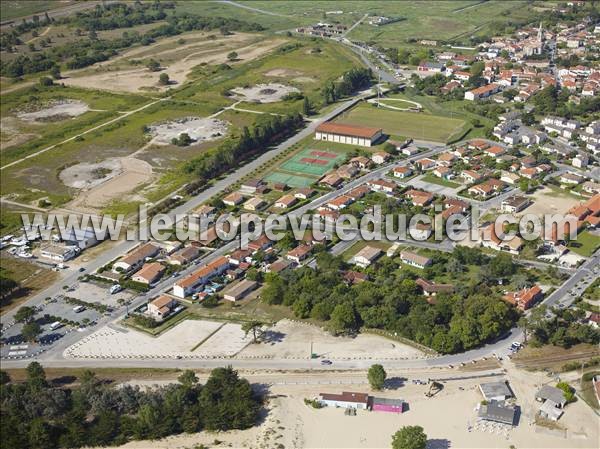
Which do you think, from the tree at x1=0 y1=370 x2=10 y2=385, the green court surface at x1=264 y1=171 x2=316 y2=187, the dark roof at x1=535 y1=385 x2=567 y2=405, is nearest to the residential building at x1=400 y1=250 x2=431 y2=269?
the dark roof at x1=535 y1=385 x2=567 y2=405

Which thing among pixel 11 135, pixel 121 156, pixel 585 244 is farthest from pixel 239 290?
pixel 11 135

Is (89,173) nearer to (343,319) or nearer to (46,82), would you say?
(343,319)

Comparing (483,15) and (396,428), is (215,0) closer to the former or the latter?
(483,15)

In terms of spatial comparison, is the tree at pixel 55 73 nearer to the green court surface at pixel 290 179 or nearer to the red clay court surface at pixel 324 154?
the red clay court surface at pixel 324 154

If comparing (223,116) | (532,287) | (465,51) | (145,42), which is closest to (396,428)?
(532,287)

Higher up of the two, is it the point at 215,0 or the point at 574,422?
the point at 215,0

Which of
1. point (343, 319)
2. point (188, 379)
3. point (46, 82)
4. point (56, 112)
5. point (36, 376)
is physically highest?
point (46, 82)
